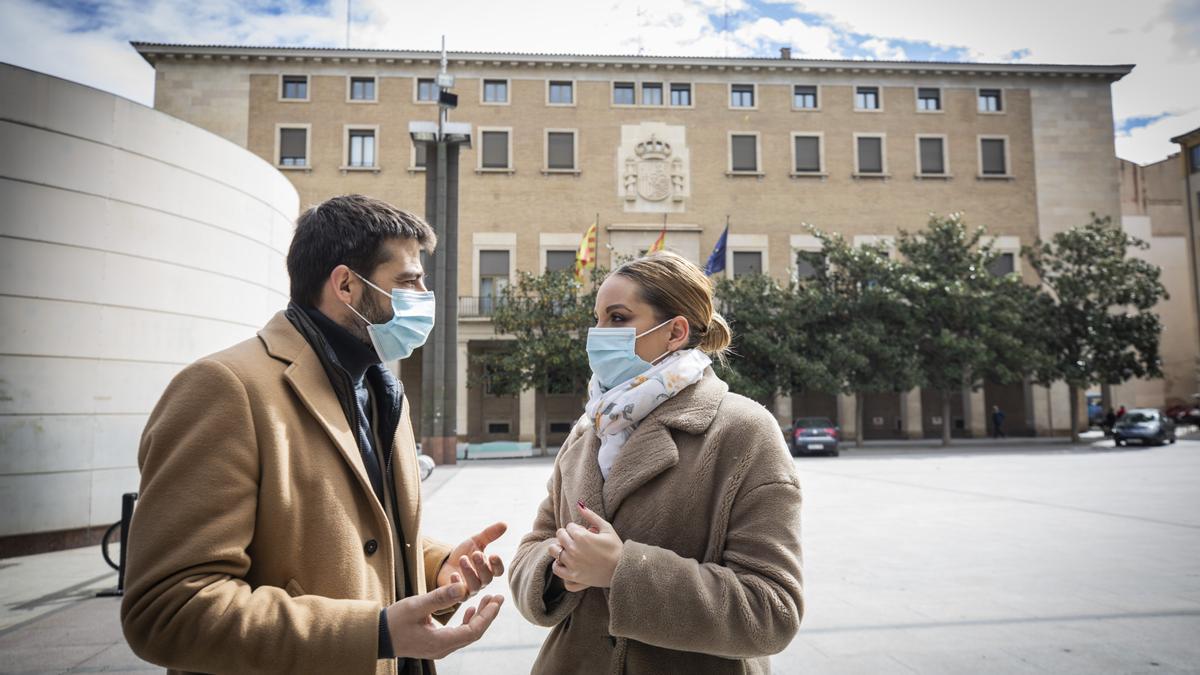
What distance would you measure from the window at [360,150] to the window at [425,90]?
3021 millimetres

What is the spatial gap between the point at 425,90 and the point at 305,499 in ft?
119

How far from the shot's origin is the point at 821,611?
18.5ft

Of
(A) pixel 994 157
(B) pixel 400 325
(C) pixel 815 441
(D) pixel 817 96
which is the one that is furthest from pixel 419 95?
(B) pixel 400 325

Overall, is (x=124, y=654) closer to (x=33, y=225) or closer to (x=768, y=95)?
(x=33, y=225)

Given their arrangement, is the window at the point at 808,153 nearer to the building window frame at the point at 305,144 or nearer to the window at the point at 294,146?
the building window frame at the point at 305,144

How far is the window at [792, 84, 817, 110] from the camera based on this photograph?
36656 mm

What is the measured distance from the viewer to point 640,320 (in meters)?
2.28

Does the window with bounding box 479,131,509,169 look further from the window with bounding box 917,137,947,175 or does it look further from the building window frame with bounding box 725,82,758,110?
the window with bounding box 917,137,947,175

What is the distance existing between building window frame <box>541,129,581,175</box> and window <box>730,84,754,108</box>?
27.6 ft

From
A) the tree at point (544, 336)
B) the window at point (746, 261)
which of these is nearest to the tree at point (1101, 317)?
the window at point (746, 261)

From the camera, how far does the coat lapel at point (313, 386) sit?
1.82 metres

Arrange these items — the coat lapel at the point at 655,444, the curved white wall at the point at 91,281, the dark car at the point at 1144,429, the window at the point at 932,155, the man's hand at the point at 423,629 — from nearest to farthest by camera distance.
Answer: the man's hand at the point at 423,629 < the coat lapel at the point at 655,444 < the curved white wall at the point at 91,281 < the dark car at the point at 1144,429 < the window at the point at 932,155

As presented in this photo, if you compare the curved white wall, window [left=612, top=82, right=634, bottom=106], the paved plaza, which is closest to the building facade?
window [left=612, top=82, right=634, bottom=106]

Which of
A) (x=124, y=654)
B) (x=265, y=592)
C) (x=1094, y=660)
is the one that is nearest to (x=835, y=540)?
(x=1094, y=660)
